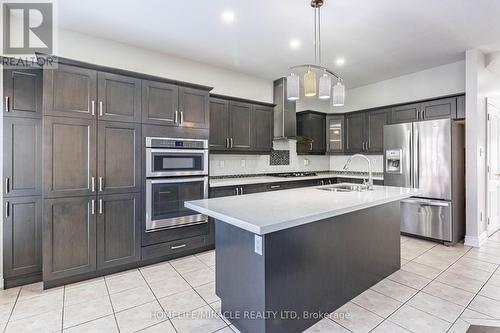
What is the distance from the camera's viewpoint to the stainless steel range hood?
→ 471 cm

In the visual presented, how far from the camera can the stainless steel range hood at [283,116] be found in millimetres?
4711

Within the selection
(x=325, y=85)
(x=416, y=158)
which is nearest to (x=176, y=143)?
(x=325, y=85)

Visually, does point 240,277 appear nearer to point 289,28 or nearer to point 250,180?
point 250,180

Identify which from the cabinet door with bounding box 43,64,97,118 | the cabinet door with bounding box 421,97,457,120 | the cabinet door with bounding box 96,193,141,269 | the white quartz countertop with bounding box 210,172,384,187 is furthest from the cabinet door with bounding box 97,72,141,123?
the cabinet door with bounding box 421,97,457,120

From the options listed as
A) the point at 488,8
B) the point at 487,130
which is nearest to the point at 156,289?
the point at 488,8

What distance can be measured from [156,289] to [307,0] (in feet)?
10.6

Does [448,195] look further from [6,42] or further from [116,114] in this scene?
Answer: [6,42]

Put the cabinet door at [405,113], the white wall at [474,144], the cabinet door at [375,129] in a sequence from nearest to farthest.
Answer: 1. the white wall at [474,144]
2. the cabinet door at [405,113]
3. the cabinet door at [375,129]

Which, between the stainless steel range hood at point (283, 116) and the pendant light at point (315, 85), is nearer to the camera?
the pendant light at point (315, 85)

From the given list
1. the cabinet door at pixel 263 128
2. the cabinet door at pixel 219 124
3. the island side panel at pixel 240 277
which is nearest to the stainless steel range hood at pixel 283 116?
the cabinet door at pixel 263 128

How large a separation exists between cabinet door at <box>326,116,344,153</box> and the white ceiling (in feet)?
5.09

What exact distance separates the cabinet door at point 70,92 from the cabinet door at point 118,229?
96cm

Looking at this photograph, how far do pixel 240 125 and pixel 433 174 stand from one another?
3.06 meters

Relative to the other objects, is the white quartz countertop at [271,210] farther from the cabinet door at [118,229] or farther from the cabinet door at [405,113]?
the cabinet door at [405,113]
